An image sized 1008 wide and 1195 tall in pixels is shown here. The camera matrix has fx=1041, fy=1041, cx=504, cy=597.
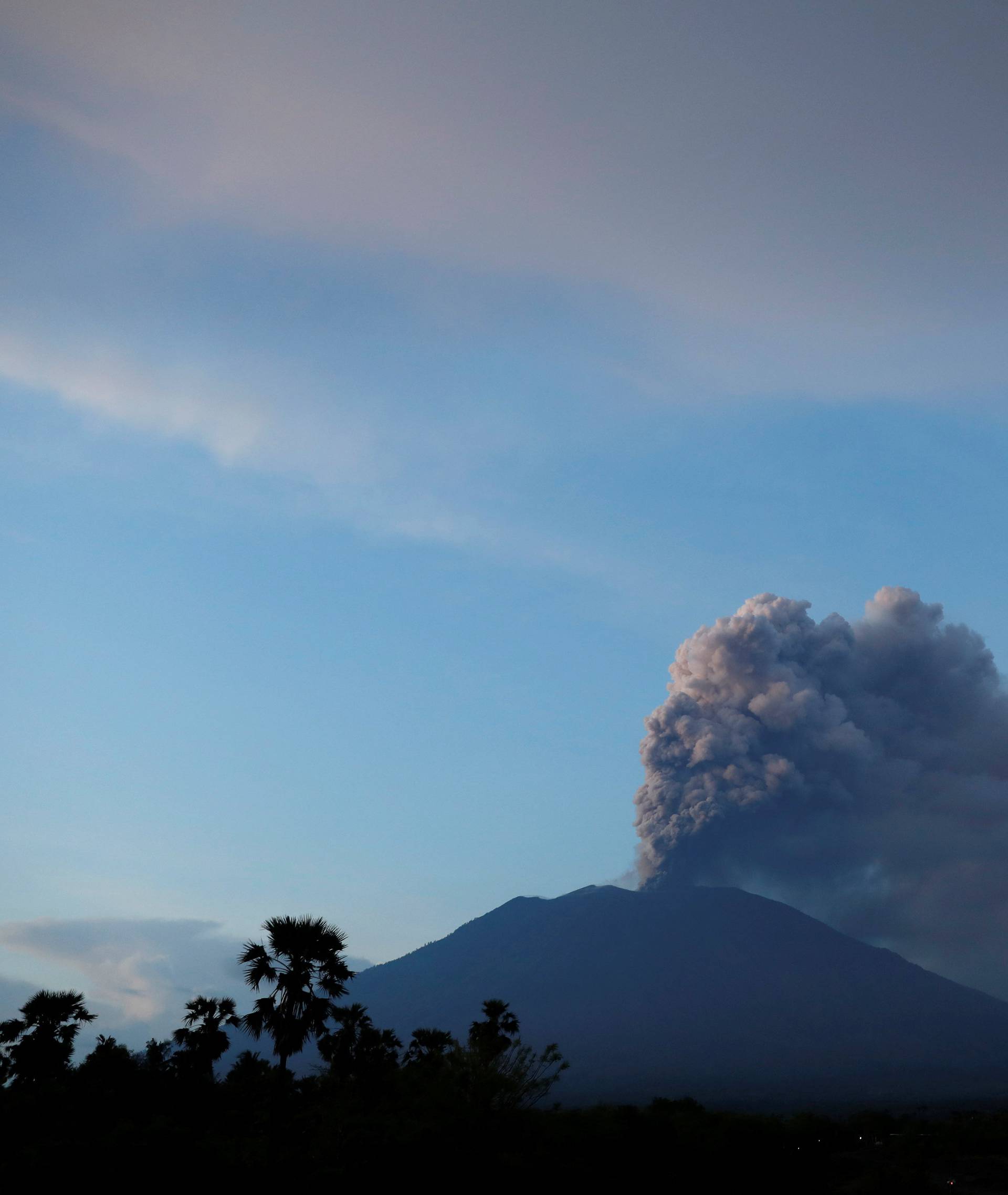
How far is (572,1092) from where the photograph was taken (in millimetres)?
137875

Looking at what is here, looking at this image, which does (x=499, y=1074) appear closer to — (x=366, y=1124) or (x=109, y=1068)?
(x=366, y=1124)

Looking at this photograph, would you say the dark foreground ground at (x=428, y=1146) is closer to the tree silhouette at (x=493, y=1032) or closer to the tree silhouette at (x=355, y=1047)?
the tree silhouette at (x=355, y=1047)

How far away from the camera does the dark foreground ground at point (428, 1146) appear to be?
29.1 metres

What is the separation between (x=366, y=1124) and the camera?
102 ft

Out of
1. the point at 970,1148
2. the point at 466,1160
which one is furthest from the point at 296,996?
the point at 970,1148

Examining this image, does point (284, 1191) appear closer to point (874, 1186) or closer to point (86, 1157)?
point (86, 1157)

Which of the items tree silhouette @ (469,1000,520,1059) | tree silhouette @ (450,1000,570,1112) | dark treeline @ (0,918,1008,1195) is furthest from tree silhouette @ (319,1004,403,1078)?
tree silhouette @ (450,1000,570,1112)

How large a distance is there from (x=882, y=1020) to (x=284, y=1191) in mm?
191591

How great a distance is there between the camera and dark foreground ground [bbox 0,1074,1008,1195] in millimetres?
29125

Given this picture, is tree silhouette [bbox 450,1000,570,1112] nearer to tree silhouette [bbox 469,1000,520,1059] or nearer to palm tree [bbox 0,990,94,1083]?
tree silhouette [bbox 469,1000,520,1059]

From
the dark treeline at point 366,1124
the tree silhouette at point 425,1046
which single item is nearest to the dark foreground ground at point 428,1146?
the dark treeline at point 366,1124

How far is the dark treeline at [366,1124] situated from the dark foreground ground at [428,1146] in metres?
0.07

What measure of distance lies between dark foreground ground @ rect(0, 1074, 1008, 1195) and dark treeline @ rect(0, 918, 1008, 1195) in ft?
0.22

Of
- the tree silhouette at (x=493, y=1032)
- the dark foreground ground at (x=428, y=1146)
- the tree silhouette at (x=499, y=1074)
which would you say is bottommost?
the dark foreground ground at (x=428, y=1146)
